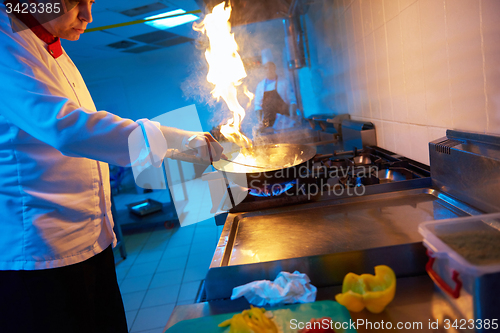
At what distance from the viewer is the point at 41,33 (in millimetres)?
1094

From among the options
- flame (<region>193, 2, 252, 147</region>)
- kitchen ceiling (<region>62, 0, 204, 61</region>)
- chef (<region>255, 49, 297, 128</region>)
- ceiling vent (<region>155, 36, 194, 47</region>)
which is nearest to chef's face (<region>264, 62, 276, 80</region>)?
chef (<region>255, 49, 297, 128</region>)

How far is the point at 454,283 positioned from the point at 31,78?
1142mm

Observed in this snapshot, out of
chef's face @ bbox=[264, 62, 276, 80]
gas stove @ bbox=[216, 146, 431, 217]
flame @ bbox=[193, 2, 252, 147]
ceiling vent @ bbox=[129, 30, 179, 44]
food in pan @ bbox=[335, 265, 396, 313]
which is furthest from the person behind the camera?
ceiling vent @ bbox=[129, 30, 179, 44]

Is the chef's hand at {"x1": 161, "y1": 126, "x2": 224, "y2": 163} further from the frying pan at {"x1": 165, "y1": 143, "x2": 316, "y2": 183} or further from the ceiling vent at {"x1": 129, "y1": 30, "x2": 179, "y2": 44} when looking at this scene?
the ceiling vent at {"x1": 129, "y1": 30, "x2": 179, "y2": 44}

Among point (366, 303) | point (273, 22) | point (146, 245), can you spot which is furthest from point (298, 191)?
point (273, 22)

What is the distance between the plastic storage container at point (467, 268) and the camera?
20.5 inches

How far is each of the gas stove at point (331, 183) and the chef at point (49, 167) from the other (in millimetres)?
312

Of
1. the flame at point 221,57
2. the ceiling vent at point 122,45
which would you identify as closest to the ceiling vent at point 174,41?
the ceiling vent at point 122,45

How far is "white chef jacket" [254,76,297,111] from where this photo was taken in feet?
12.5

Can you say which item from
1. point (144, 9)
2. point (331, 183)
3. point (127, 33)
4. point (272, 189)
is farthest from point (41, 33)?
point (127, 33)

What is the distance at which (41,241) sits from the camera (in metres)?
1.02

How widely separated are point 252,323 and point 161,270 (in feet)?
8.50

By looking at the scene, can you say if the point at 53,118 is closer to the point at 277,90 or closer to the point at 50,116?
the point at 50,116

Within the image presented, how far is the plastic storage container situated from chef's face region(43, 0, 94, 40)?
3.91 ft
